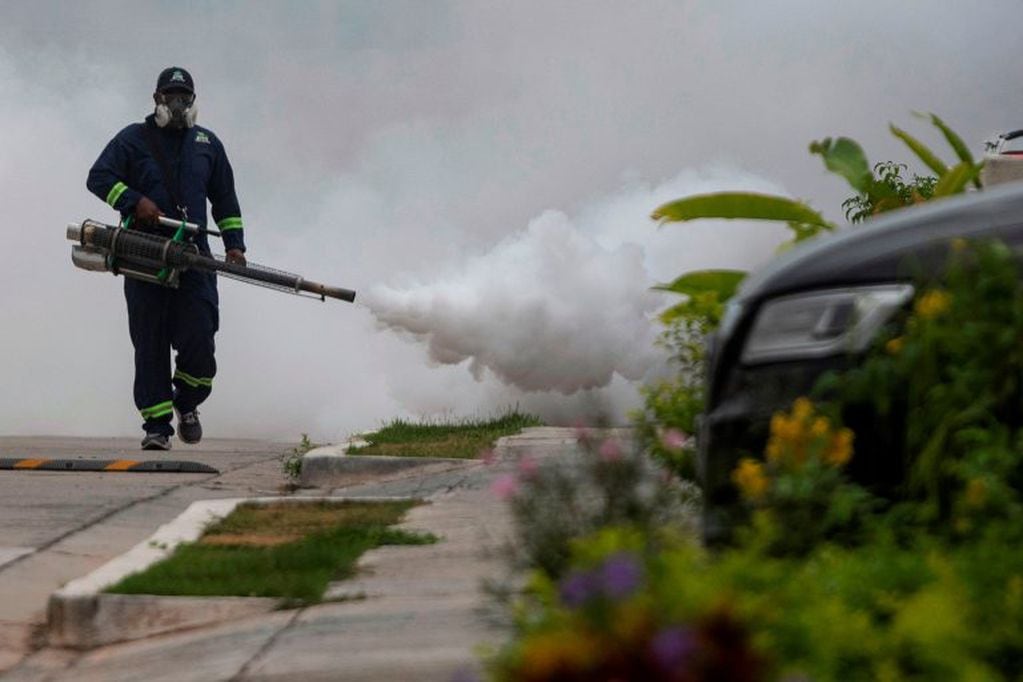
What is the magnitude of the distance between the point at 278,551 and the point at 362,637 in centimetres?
211

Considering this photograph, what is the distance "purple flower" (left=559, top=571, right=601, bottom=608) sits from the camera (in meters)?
3.36

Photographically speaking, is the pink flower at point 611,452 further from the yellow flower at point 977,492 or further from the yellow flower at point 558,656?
the yellow flower at point 558,656

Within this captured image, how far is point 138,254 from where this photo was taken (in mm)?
16859

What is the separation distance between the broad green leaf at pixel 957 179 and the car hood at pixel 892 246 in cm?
351

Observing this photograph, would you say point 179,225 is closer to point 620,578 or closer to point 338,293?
point 338,293

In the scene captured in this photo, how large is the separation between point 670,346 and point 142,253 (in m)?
8.43

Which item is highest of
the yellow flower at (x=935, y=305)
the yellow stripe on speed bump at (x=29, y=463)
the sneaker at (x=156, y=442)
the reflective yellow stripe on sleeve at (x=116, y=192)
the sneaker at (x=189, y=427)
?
the reflective yellow stripe on sleeve at (x=116, y=192)

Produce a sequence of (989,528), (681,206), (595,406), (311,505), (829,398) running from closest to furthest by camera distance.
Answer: (989,528), (829,398), (595,406), (681,206), (311,505)

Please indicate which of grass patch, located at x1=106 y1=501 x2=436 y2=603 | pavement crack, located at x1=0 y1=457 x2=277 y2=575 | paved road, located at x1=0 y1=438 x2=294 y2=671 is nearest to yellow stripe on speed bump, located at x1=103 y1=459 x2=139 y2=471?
paved road, located at x1=0 y1=438 x2=294 y2=671

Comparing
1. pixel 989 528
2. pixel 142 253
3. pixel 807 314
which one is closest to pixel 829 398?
pixel 807 314

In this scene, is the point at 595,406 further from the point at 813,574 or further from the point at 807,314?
the point at 813,574

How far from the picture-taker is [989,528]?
485cm

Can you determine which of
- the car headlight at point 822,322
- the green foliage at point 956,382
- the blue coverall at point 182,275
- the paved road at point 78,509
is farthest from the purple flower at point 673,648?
the blue coverall at point 182,275

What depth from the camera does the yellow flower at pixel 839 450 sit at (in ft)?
16.2
